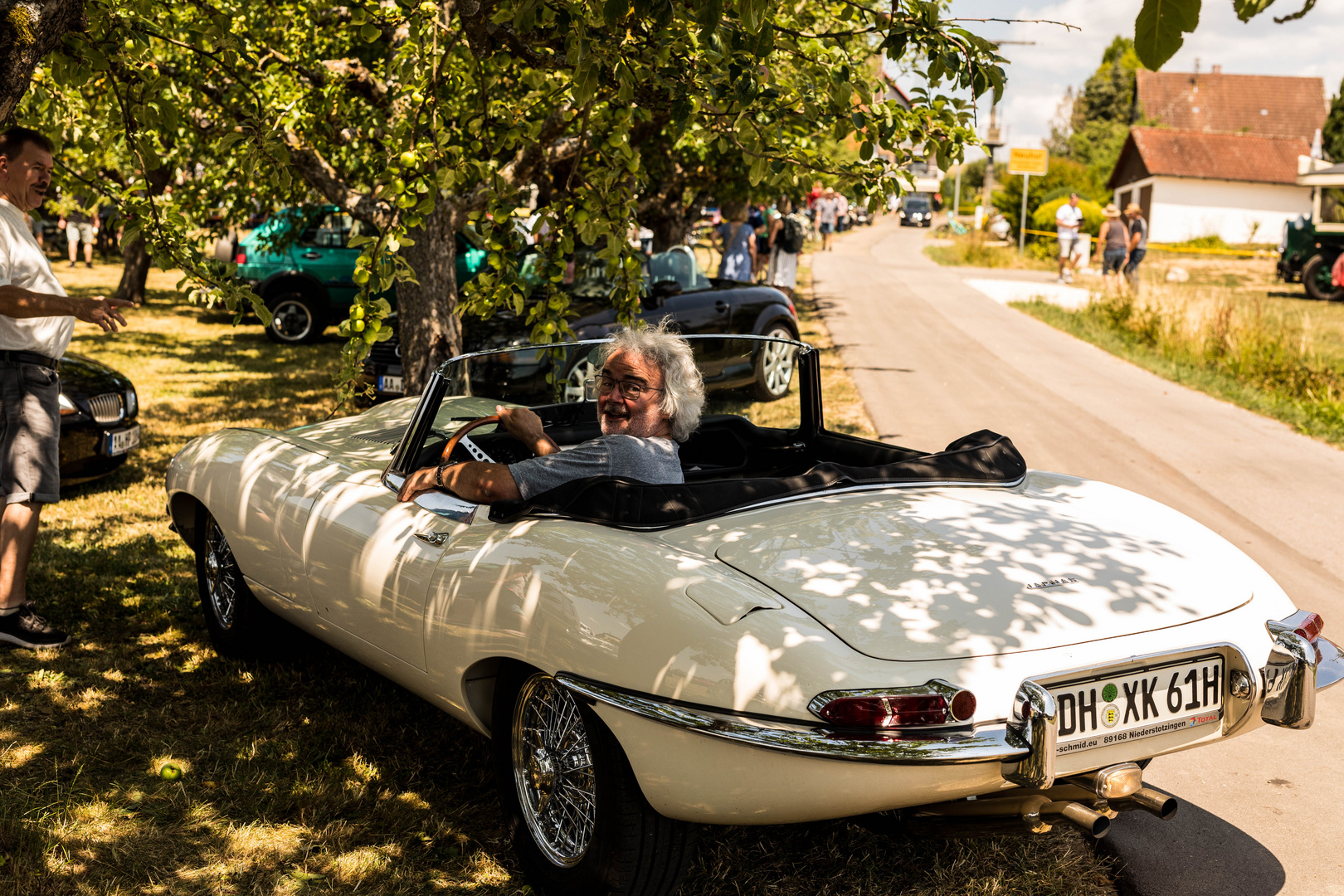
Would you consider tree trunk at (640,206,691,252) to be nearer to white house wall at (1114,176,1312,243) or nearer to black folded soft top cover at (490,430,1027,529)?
black folded soft top cover at (490,430,1027,529)

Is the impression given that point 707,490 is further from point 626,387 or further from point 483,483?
point 483,483

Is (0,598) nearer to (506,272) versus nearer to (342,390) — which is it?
(342,390)

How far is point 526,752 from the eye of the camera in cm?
317

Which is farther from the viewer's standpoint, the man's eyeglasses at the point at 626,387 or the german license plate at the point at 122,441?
the german license plate at the point at 122,441

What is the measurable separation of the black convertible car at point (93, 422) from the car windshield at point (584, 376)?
4.61m

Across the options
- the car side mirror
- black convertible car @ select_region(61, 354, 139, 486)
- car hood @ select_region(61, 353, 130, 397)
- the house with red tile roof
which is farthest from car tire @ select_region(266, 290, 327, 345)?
the house with red tile roof

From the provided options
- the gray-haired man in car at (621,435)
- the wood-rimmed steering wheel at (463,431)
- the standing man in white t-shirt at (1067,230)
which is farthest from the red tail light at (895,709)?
the standing man in white t-shirt at (1067,230)

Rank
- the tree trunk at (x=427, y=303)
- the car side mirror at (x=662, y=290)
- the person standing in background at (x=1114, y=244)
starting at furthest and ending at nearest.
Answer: the person standing in background at (x=1114, y=244), the car side mirror at (x=662, y=290), the tree trunk at (x=427, y=303)

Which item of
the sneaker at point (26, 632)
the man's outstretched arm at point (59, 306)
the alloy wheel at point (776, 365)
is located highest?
the man's outstretched arm at point (59, 306)

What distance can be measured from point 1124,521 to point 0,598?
4467 millimetres

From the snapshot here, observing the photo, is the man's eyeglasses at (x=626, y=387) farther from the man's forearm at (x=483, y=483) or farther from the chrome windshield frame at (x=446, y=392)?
the man's forearm at (x=483, y=483)

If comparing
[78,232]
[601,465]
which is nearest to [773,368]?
[601,465]

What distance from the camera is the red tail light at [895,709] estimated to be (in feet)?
7.87

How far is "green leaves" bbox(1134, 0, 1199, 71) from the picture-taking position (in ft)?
6.22
